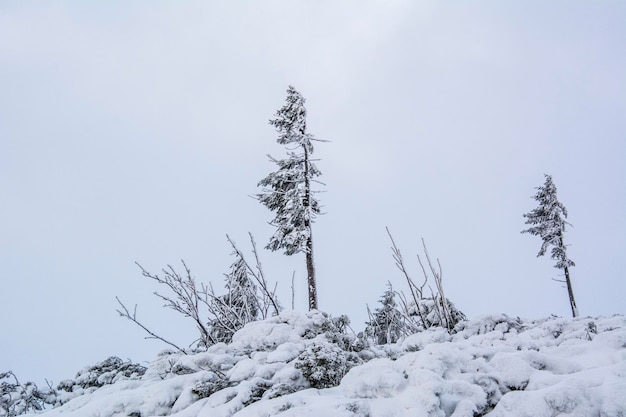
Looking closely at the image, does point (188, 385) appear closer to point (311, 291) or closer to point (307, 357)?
point (307, 357)

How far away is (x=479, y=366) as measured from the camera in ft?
13.7

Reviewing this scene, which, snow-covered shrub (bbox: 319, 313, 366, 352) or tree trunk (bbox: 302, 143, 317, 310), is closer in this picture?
snow-covered shrub (bbox: 319, 313, 366, 352)

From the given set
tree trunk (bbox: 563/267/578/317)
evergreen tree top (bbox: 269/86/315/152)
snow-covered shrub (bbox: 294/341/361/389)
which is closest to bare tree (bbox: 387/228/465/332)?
snow-covered shrub (bbox: 294/341/361/389)

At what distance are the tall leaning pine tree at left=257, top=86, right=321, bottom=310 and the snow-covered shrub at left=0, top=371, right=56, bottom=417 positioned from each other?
32.5 ft

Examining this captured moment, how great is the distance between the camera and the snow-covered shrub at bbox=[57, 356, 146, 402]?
23.6ft

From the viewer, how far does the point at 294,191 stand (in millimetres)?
17297

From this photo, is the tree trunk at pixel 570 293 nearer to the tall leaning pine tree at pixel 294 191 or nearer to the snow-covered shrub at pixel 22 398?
the tall leaning pine tree at pixel 294 191

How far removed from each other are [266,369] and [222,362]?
1.01 m

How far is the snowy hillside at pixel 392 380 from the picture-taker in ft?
10.9

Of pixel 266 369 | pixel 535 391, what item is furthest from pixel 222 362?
pixel 535 391

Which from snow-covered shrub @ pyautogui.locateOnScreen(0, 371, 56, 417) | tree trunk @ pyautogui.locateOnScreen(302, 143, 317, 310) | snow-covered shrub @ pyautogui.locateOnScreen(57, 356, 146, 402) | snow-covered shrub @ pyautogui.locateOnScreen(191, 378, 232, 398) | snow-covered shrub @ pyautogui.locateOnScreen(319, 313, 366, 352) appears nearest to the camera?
snow-covered shrub @ pyautogui.locateOnScreen(191, 378, 232, 398)

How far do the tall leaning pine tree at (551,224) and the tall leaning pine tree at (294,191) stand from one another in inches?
597

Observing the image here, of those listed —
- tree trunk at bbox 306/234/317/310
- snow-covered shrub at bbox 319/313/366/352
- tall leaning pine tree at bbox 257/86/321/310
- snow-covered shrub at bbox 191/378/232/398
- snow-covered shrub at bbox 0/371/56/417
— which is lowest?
snow-covered shrub at bbox 0/371/56/417

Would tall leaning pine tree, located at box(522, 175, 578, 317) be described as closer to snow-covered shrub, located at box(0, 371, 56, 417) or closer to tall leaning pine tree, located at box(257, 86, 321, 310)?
tall leaning pine tree, located at box(257, 86, 321, 310)
